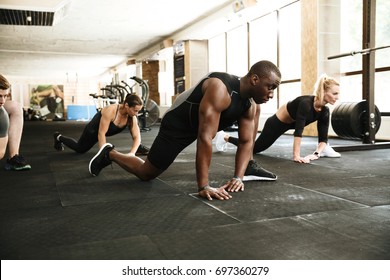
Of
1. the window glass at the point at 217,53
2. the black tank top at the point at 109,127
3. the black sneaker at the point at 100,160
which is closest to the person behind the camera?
the black sneaker at the point at 100,160

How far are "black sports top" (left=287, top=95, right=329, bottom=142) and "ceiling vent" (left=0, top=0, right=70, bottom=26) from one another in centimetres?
591

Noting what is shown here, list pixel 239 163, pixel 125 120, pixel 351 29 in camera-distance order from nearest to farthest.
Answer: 1. pixel 239 163
2. pixel 125 120
3. pixel 351 29

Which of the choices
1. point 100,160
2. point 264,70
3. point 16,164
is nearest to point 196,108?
point 264,70

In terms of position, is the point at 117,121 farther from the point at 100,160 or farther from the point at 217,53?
the point at 217,53

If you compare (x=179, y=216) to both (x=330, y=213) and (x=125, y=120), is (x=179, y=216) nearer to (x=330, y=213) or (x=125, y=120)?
(x=330, y=213)

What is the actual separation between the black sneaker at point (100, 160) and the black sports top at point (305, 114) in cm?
171

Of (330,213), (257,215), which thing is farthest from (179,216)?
(330,213)

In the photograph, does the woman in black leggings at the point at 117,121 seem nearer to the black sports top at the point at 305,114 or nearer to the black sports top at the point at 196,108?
the black sports top at the point at 196,108

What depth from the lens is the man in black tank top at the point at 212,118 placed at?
6.57 ft

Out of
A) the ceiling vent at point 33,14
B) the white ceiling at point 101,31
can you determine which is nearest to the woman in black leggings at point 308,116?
the white ceiling at point 101,31

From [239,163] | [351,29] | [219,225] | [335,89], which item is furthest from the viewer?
[351,29]

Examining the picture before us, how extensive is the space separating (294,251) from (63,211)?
118cm

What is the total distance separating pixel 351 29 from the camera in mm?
6559

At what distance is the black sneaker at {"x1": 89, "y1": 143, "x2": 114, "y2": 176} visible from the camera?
2873mm
